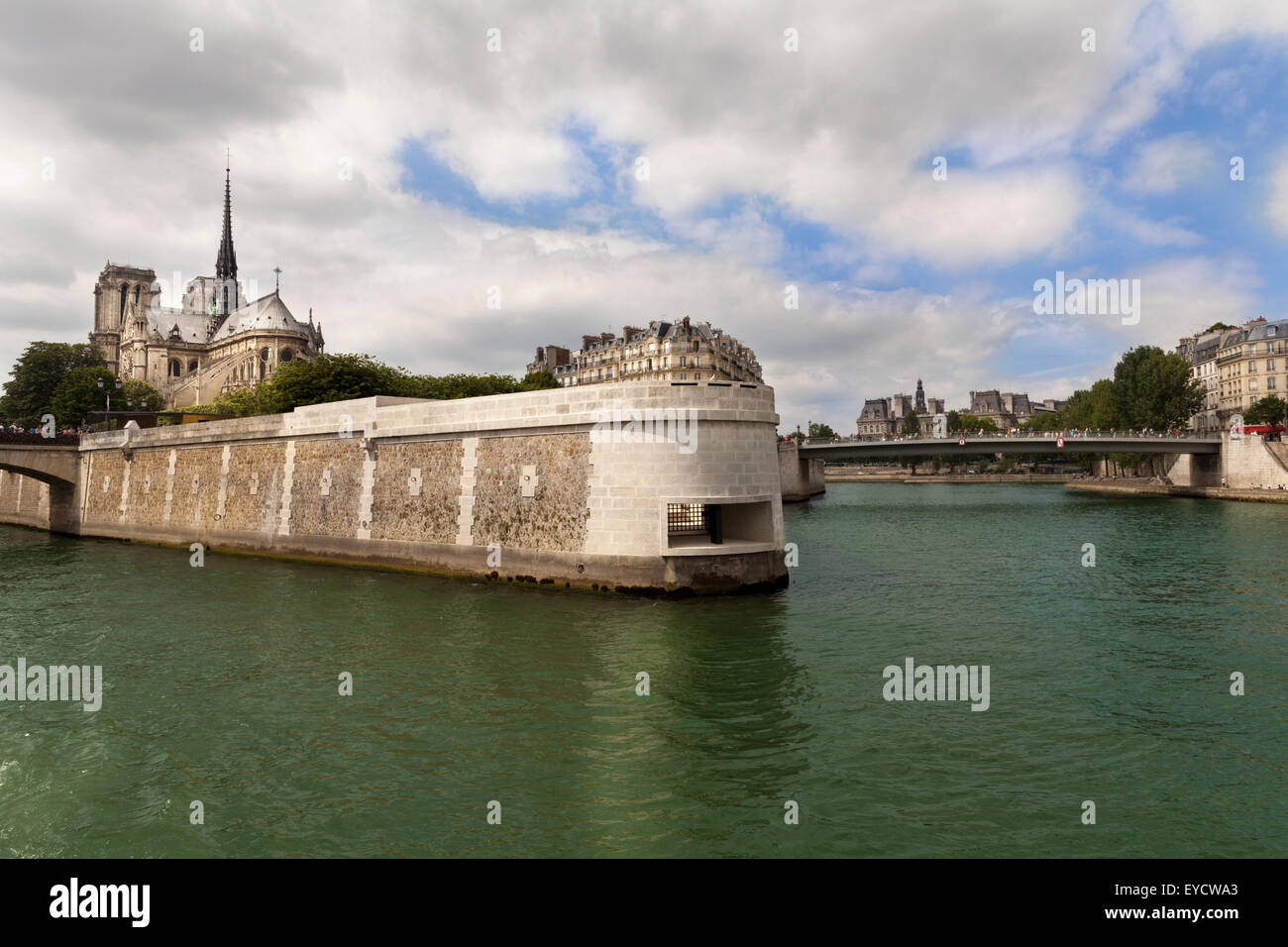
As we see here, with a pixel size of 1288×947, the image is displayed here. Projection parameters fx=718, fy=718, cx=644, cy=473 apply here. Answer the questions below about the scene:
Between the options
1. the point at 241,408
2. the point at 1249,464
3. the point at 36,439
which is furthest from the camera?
the point at 241,408

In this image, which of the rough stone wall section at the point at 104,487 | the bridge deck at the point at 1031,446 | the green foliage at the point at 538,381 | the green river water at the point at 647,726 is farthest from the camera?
the green foliage at the point at 538,381

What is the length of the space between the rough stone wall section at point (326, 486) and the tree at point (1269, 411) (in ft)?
301

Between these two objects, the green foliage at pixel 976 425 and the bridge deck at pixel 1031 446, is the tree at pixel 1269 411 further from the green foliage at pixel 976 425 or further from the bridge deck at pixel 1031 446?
the green foliage at pixel 976 425

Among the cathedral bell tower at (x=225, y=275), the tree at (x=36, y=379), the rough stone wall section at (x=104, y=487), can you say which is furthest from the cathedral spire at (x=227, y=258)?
the rough stone wall section at (x=104, y=487)

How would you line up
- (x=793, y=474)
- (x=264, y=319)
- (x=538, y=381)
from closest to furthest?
1. (x=538, y=381)
2. (x=793, y=474)
3. (x=264, y=319)

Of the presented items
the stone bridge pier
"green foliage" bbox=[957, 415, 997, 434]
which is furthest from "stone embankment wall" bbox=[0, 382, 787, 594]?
"green foliage" bbox=[957, 415, 997, 434]

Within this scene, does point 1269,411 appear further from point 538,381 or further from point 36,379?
point 36,379

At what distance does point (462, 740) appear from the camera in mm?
10180

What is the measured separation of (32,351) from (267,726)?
96127 millimetres

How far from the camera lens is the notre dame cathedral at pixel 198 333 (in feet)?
350

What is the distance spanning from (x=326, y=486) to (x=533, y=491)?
11.4 m

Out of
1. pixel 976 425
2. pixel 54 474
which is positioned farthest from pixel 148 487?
pixel 976 425

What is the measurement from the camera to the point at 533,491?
2228 centimetres
